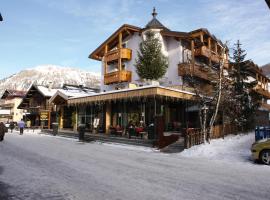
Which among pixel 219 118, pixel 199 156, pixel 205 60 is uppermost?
pixel 205 60

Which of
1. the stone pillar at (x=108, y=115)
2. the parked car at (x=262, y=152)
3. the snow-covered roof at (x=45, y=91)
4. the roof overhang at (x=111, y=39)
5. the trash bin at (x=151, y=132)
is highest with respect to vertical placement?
the roof overhang at (x=111, y=39)

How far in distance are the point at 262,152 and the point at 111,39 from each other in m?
26.5

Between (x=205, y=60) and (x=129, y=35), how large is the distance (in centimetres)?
1005

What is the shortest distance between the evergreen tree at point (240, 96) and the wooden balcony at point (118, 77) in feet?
39.6

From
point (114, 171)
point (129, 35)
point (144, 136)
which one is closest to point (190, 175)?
point (114, 171)

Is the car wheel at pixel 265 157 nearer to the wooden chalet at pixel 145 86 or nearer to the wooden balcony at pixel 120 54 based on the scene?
the wooden chalet at pixel 145 86

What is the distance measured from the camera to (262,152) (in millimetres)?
11531

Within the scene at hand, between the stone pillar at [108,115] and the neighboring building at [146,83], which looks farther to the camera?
the stone pillar at [108,115]

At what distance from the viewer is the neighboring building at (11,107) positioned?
63.7 m

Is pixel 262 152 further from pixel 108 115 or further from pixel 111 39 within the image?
pixel 111 39

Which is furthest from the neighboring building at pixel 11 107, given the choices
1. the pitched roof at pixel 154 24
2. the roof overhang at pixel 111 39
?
the pitched roof at pixel 154 24

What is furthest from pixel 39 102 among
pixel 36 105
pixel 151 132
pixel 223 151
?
pixel 223 151

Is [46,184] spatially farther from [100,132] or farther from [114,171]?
[100,132]

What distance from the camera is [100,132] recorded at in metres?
26.2
